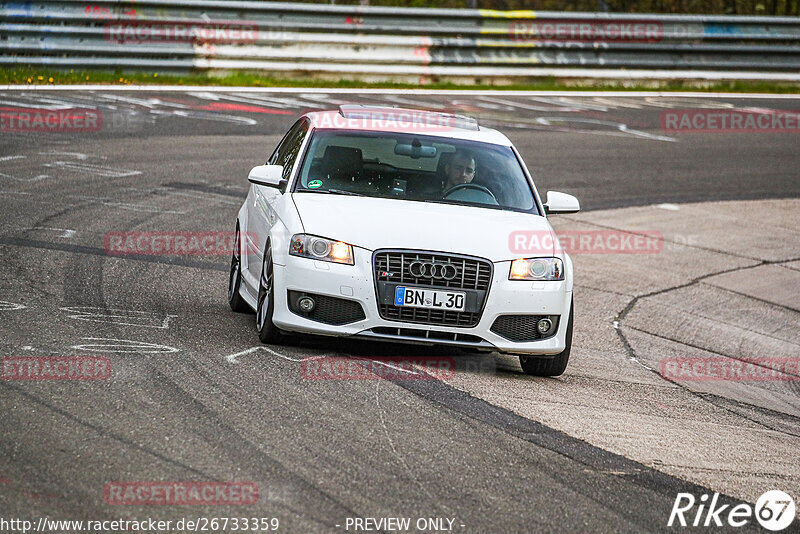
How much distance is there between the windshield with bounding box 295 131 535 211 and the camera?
8.52 meters

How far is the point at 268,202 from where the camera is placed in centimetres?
870

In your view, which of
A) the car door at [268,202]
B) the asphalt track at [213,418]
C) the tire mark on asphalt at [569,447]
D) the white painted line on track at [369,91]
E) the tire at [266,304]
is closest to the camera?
the asphalt track at [213,418]

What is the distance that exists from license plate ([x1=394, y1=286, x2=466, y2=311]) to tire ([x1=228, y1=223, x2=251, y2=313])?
1839mm

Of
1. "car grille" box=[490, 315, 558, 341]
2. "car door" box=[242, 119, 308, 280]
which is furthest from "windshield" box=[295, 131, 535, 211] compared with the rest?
"car grille" box=[490, 315, 558, 341]

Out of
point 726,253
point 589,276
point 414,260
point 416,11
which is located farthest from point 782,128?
point 414,260

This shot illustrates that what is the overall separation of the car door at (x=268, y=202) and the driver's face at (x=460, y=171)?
112 cm

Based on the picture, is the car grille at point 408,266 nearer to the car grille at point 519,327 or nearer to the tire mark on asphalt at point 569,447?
the car grille at point 519,327

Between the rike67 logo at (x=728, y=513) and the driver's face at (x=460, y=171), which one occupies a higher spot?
the driver's face at (x=460, y=171)

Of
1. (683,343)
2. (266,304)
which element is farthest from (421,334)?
(683,343)

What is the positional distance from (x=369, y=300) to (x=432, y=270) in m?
0.43

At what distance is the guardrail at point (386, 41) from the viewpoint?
21.8 metres

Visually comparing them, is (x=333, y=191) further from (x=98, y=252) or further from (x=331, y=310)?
(x=98, y=252)

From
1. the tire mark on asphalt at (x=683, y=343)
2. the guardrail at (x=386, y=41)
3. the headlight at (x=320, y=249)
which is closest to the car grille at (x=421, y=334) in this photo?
the headlight at (x=320, y=249)

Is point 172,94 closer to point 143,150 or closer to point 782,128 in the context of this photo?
point 143,150
